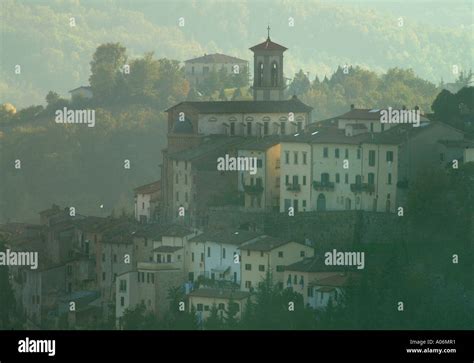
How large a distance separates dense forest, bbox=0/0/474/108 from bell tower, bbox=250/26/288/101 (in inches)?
1545

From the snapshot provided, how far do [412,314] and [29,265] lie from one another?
37.7 ft

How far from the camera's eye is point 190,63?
8594 centimetres

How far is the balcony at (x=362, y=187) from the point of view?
50344 millimetres

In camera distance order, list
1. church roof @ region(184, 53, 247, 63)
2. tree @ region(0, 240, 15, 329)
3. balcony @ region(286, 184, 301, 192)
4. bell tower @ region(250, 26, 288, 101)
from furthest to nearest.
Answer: church roof @ region(184, 53, 247, 63), bell tower @ region(250, 26, 288, 101), tree @ region(0, 240, 15, 329), balcony @ region(286, 184, 301, 192)

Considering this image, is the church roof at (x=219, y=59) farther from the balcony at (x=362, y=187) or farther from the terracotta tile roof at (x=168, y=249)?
the balcony at (x=362, y=187)

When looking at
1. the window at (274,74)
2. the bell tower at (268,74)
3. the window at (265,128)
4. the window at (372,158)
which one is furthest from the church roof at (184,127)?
the window at (372,158)

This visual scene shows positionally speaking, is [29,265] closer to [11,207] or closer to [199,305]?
[199,305]

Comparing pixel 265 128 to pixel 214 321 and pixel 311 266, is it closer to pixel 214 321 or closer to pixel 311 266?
pixel 311 266

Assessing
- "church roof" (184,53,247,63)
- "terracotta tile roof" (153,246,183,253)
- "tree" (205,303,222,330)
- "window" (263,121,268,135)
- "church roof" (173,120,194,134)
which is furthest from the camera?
"church roof" (184,53,247,63)

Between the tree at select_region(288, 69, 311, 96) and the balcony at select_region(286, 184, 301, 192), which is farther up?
the tree at select_region(288, 69, 311, 96)

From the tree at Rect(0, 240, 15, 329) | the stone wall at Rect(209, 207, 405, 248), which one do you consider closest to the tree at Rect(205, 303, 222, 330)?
the stone wall at Rect(209, 207, 405, 248)

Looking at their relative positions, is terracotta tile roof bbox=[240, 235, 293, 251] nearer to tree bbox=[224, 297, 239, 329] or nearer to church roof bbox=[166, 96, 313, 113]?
tree bbox=[224, 297, 239, 329]

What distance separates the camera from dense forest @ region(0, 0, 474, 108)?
102 meters

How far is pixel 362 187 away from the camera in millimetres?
50469
